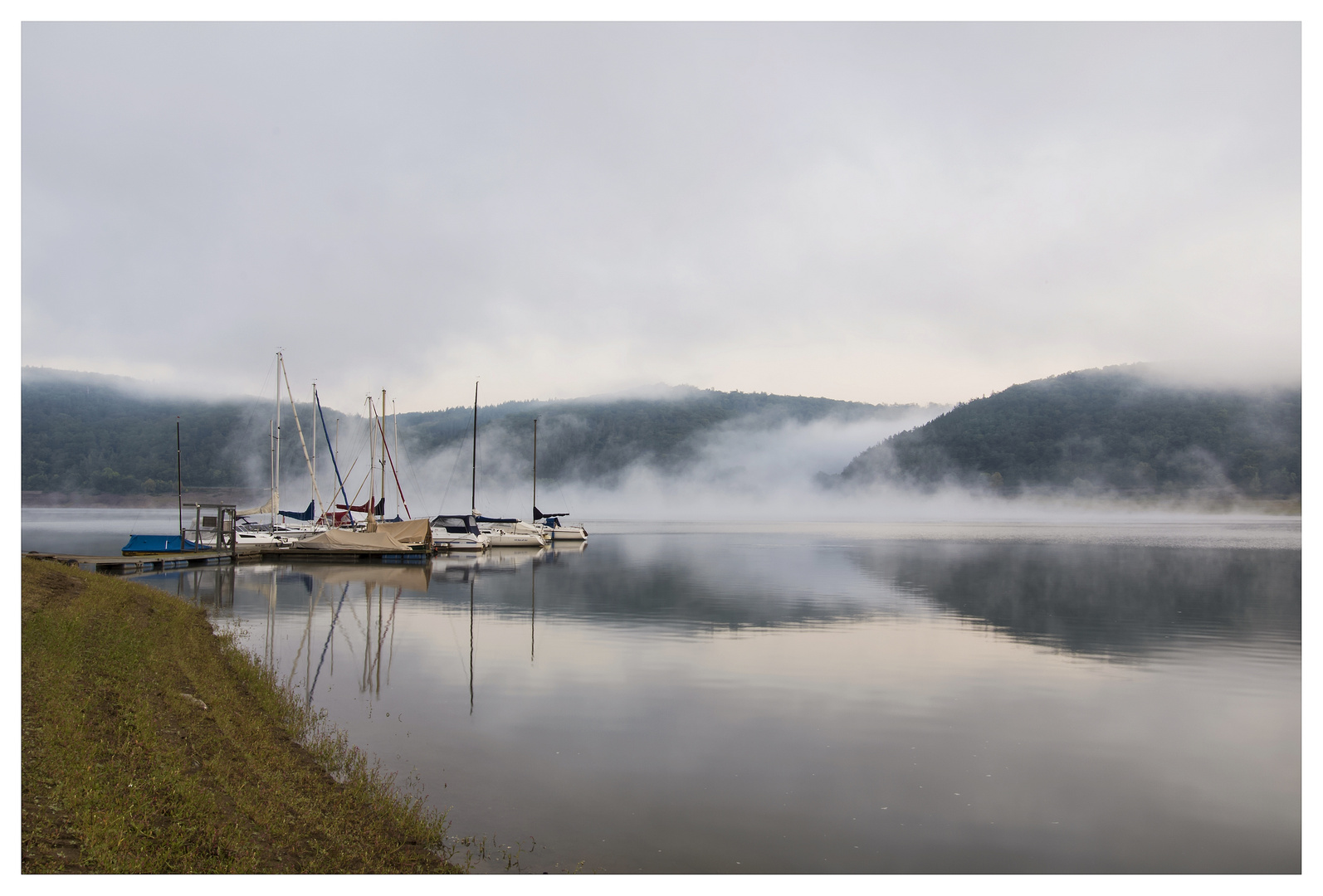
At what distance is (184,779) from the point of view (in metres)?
7.89

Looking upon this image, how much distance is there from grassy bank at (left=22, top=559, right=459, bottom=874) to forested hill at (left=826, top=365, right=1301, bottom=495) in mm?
179812

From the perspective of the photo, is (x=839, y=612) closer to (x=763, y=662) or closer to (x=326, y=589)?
(x=763, y=662)

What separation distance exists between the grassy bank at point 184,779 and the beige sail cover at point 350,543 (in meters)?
33.2

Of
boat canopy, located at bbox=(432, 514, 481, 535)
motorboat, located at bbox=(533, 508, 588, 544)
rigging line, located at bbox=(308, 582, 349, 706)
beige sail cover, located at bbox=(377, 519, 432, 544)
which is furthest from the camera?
motorboat, located at bbox=(533, 508, 588, 544)

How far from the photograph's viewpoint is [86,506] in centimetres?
16362

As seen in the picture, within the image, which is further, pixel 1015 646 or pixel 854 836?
pixel 1015 646

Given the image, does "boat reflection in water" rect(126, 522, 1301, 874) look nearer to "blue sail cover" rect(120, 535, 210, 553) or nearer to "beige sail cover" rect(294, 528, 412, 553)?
"blue sail cover" rect(120, 535, 210, 553)

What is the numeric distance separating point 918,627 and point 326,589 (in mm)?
22783

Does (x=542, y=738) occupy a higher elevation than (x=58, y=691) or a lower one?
lower

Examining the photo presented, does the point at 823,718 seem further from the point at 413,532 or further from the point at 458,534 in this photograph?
the point at 458,534

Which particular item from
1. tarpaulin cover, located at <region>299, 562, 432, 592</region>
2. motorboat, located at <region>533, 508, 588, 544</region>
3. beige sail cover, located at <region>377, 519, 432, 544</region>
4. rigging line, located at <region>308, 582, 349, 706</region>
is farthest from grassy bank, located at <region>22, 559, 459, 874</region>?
motorboat, located at <region>533, 508, 588, 544</region>

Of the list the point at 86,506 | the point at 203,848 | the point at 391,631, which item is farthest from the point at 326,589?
the point at 86,506

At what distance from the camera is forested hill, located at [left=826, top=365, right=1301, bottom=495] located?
156500 millimetres

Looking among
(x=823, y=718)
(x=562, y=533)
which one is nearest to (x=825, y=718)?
(x=823, y=718)
